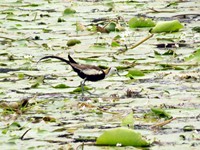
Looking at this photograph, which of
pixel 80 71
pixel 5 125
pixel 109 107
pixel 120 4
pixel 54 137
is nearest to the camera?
pixel 54 137

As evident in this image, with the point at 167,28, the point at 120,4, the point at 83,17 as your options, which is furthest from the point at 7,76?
the point at 120,4

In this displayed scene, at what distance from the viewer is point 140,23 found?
23.2 feet

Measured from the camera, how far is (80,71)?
4.94 meters

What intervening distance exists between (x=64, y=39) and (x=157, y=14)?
4.66 feet

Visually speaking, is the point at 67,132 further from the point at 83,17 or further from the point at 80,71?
the point at 83,17

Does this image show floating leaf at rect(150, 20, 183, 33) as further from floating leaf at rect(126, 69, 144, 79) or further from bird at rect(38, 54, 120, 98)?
bird at rect(38, 54, 120, 98)

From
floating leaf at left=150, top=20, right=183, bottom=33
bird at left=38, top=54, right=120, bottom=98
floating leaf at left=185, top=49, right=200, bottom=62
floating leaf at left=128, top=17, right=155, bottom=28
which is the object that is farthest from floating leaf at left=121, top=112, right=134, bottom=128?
Result: floating leaf at left=128, top=17, right=155, bottom=28

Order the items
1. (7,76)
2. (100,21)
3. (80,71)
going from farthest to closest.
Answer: (100,21), (7,76), (80,71)

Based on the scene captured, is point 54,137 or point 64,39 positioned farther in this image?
point 64,39

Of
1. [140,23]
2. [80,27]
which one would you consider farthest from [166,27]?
[80,27]

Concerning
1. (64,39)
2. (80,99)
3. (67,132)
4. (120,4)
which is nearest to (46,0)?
(120,4)

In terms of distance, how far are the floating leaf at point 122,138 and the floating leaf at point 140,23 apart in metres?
3.28

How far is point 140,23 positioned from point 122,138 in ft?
11.0

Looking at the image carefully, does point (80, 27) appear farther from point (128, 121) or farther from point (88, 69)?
point (128, 121)
